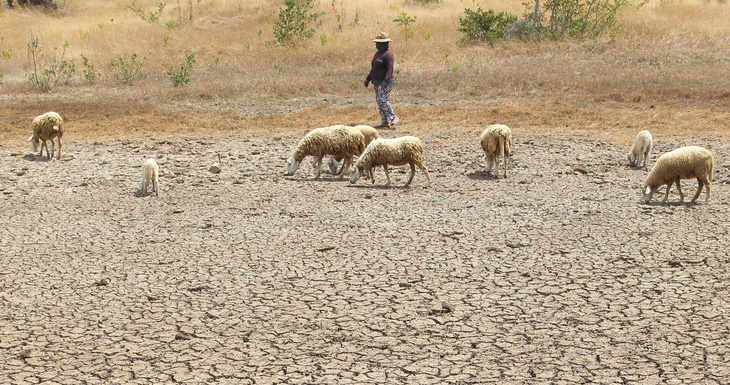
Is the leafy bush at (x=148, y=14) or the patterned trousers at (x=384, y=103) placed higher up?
the leafy bush at (x=148, y=14)

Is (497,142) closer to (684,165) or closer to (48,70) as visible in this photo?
(684,165)

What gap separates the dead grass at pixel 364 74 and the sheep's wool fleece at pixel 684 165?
469 cm

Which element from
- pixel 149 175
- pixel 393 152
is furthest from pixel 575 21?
pixel 149 175

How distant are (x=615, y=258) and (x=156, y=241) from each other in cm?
472

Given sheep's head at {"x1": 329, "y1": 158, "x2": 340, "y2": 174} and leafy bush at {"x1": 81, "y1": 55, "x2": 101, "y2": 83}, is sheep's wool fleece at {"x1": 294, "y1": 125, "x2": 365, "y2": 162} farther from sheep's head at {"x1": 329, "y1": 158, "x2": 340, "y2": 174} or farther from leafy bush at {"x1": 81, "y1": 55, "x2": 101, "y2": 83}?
leafy bush at {"x1": 81, "y1": 55, "x2": 101, "y2": 83}

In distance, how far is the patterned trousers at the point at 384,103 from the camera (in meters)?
15.5

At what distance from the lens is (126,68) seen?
2231 centimetres

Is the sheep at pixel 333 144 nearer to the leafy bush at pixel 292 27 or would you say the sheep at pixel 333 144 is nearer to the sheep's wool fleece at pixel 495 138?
the sheep's wool fleece at pixel 495 138

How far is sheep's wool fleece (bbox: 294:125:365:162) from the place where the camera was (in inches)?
448

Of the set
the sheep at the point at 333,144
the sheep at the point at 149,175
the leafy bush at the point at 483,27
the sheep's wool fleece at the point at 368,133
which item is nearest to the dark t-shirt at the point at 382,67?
the sheep's wool fleece at the point at 368,133

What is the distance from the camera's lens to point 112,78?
71.8 feet

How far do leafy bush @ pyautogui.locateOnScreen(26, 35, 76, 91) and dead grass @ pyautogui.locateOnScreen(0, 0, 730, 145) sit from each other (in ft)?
1.10

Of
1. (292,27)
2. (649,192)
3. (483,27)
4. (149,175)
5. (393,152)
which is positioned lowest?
(649,192)

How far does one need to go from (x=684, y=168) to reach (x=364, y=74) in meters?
13.5
